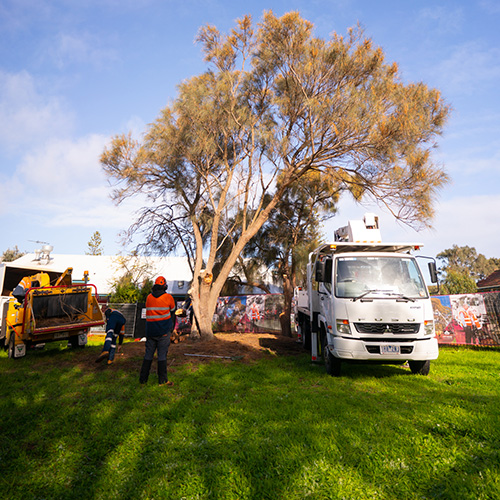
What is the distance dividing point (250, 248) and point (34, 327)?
10.4 m

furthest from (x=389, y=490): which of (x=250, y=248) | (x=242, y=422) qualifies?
(x=250, y=248)

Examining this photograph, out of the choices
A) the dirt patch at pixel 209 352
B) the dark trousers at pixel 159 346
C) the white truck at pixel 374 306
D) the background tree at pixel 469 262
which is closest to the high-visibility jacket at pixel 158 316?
the dark trousers at pixel 159 346

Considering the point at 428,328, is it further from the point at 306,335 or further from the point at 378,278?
the point at 306,335

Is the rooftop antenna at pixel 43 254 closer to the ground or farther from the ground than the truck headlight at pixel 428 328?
farther from the ground

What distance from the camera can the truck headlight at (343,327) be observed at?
6.80 m

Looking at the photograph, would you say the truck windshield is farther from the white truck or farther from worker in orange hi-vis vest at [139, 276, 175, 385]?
worker in orange hi-vis vest at [139, 276, 175, 385]

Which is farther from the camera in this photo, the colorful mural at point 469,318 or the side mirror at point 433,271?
the colorful mural at point 469,318

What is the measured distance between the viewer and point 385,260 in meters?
7.66

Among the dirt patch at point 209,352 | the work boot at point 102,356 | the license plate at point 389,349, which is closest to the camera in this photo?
the license plate at point 389,349

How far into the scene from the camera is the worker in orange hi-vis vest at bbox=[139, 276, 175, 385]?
21.9 ft

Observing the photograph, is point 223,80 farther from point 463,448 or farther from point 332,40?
point 463,448

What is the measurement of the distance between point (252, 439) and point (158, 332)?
3.32 m

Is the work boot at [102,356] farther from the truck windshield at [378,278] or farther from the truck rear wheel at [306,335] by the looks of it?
the truck rear wheel at [306,335]

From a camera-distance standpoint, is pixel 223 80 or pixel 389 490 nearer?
pixel 389 490
